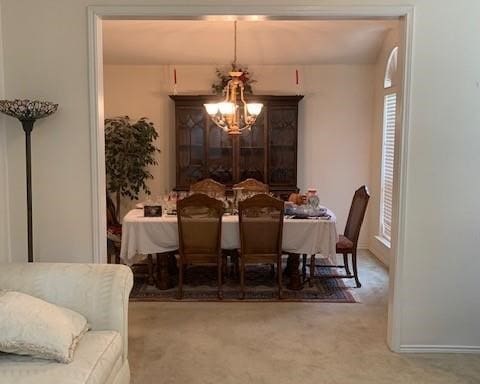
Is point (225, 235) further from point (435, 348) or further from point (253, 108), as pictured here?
point (435, 348)

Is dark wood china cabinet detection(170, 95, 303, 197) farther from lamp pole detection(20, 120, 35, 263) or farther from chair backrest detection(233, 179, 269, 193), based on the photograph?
lamp pole detection(20, 120, 35, 263)

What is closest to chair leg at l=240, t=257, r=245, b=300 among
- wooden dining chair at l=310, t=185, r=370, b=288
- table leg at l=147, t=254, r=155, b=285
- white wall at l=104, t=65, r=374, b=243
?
wooden dining chair at l=310, t=185, r=370, b=288

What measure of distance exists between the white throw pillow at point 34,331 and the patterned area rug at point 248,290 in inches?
98.6

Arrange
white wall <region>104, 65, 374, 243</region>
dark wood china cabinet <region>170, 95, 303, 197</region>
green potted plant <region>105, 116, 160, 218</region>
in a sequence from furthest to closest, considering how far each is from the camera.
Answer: white wall <region>104, 65, 374, 243</region>
dark wood china cabinet <region>170, 95, 303, 197</region>
green potted plant <region>105, 116, 160, 218</region>

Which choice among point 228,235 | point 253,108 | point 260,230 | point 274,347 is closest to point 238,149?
point 253,108

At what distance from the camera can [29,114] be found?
3.31 meters

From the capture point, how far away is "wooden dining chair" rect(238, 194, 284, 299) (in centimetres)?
479

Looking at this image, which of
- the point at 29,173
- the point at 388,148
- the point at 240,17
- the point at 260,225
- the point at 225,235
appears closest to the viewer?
the point at 29,173

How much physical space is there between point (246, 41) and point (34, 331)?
4.80 m

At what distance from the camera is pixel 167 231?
4.98 m

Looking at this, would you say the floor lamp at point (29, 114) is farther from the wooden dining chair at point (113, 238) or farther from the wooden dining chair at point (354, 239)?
the wooden dining chair at point (354, 239)

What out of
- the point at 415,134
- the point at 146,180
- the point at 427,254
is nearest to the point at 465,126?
the point at 415,134

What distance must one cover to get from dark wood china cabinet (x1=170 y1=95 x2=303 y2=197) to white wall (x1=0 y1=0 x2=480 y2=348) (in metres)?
3.21

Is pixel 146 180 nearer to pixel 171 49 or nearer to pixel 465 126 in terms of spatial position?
pixel 171 49
